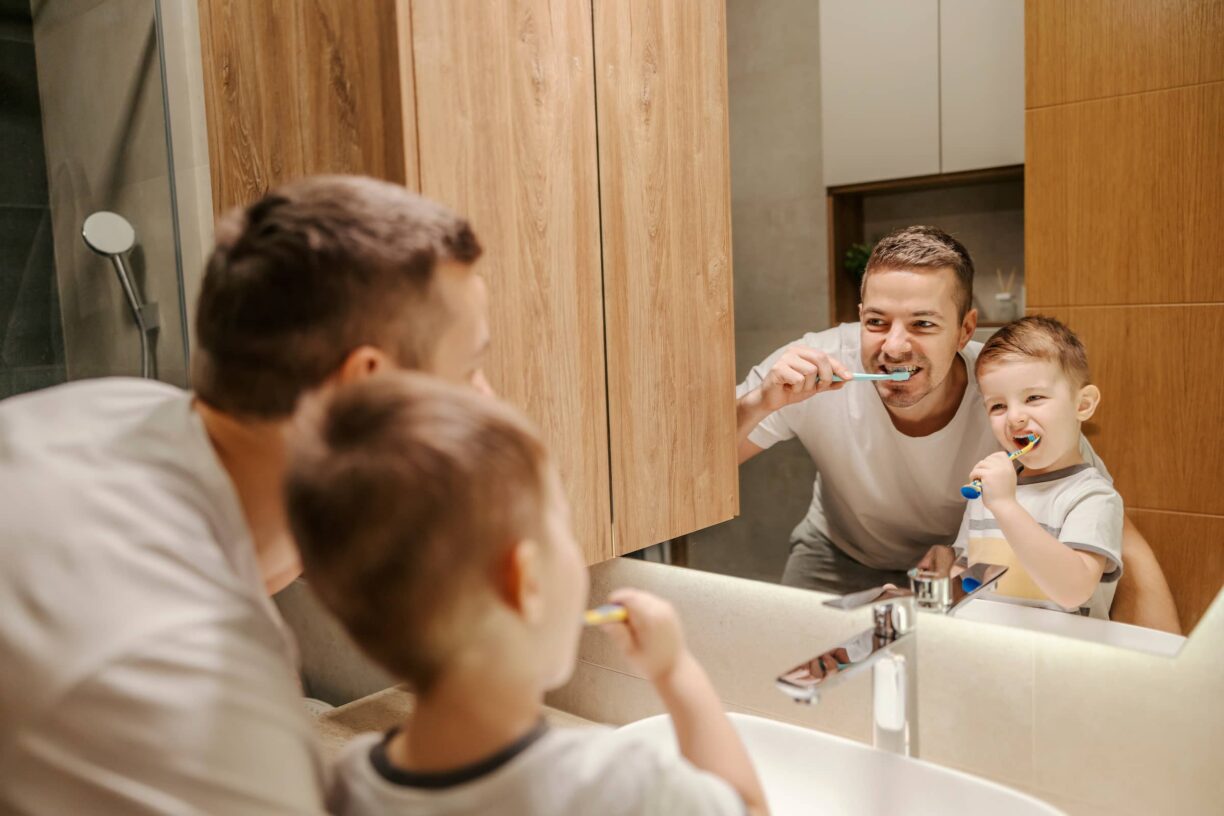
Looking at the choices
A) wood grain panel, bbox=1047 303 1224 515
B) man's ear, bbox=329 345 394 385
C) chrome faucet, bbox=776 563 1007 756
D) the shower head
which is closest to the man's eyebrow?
wood grain panel, bbox=1047 303 1224 515

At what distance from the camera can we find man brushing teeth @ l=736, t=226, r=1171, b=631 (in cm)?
101

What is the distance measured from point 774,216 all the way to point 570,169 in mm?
247

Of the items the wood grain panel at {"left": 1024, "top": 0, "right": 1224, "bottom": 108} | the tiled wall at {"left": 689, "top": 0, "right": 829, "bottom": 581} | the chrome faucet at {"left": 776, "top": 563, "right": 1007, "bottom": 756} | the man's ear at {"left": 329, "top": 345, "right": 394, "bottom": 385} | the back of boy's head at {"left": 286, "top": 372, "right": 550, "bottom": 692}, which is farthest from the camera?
the tiled wall at {"left": 689, "top": 0, "right": 829, "bottom": 581}

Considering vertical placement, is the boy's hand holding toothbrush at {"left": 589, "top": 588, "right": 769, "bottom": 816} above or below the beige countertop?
above

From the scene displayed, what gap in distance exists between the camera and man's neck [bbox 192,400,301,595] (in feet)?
2.25

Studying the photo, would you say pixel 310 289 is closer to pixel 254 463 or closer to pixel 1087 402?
pixel 254 463

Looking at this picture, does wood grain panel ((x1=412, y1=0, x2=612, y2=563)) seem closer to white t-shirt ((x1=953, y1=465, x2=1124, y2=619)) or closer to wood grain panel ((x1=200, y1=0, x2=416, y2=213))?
wood grain panel ((x1=200, y1=0, x2=416, y2=213))

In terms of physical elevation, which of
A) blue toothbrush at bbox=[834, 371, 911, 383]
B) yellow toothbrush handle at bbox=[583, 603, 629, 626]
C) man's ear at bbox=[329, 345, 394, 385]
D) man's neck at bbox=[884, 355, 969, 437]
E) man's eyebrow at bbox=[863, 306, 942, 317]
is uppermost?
man's eyebrow at bbox=[863, 306, 942, 317]

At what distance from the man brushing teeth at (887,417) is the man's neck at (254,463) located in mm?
640

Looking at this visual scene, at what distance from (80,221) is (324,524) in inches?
52.5

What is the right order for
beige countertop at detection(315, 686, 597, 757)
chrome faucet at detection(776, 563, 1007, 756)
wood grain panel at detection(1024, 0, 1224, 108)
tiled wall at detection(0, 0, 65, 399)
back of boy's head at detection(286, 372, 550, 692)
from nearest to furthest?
back of boy's head at detection(286, 372, 550, 692), wood grain panel at detection(1024, 0, 1224, 108), chrome faucet at detection(776, 563, 1007, 756), beige countertop at detection(315, 686, 597, 757), tiled wall at detection(0, 0, 65, 399)

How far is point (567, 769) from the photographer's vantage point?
0.55 meters

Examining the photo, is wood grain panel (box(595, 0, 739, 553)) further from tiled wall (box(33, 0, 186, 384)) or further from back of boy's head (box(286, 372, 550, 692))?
tiled wall (box(33, 0, 186, 384))

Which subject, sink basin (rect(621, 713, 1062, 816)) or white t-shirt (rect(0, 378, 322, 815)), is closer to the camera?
white t-shirt (rect(0, 378, 322, 815))
